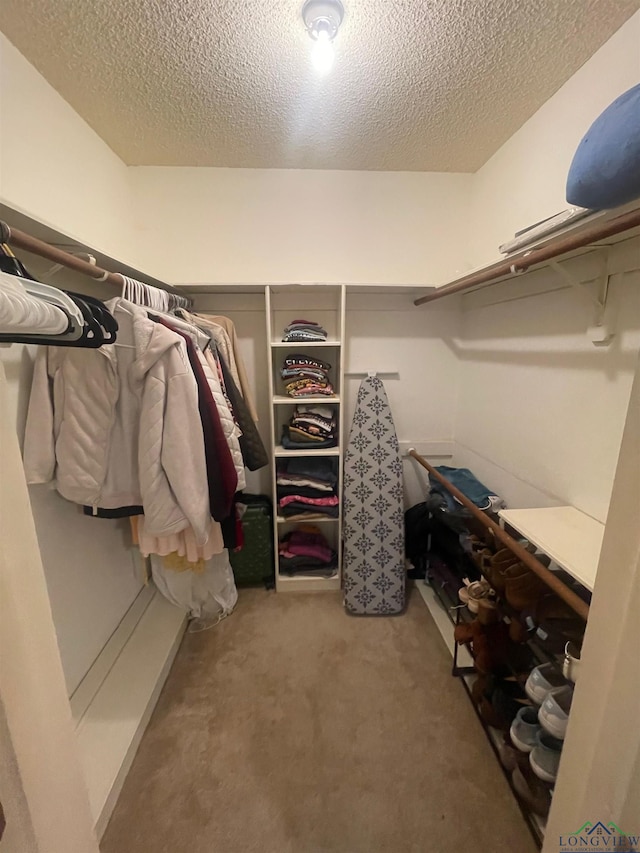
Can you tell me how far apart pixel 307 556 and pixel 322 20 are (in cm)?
237

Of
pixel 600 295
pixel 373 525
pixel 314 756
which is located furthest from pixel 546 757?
pixel 600 295

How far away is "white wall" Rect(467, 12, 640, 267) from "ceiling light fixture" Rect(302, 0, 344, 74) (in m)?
0.89

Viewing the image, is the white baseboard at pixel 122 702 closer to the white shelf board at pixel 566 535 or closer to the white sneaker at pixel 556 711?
the white sneaker at pixel 556 711

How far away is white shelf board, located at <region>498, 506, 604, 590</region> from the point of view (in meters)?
0.99

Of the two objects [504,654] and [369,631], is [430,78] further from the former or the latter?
[369,631]

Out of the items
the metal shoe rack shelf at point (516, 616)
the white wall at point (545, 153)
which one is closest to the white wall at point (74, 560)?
the metal shoe rack shelf at point (516, 616)

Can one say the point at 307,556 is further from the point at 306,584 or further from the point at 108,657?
the point at 108,657

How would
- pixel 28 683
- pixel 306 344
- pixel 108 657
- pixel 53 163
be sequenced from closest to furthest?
pixel 28 683
pixel 53 163
pixel 108 657
pixel 306 344

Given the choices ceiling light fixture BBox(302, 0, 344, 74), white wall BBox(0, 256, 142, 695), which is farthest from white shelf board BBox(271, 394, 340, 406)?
ceiling light fixture BBox(302, 0, 344, 74)

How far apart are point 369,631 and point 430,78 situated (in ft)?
8.28

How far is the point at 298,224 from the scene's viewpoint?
6.77ft

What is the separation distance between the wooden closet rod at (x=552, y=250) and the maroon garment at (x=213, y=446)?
115 centimetres

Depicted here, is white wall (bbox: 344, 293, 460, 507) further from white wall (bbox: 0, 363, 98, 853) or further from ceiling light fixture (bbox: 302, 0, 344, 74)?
white wall (bbox: 0, 363, 98, 853)

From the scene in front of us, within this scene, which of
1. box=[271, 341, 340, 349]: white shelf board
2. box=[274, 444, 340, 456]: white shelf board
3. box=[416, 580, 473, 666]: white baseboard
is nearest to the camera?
box=[416, 580, 473, 666]: white baseboard
